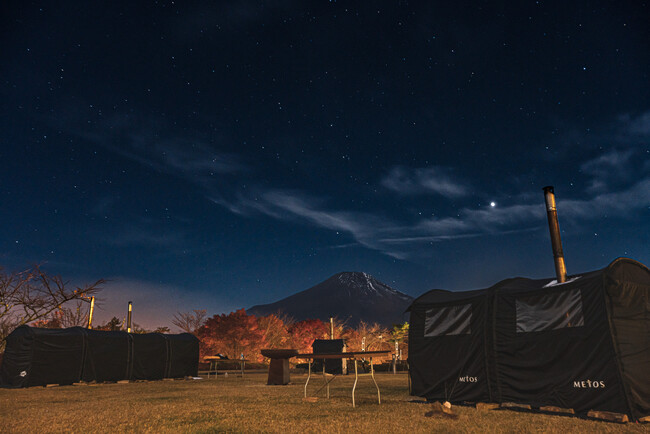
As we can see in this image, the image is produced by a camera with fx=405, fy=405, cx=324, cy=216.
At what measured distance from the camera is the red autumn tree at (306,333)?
4594 cm

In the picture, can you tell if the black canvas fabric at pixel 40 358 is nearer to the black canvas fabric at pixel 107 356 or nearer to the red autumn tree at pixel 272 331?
the black canvas fabric at pixel 107 356

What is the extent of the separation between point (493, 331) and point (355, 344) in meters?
38.7

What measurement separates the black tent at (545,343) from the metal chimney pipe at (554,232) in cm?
53

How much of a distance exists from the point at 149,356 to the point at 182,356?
177 cm

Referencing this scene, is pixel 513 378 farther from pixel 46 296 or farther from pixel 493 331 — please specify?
pixel 46 296

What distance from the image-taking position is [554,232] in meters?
9.57

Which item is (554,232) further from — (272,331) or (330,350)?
(272,331)

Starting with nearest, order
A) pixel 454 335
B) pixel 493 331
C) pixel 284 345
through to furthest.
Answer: pixel 493 331, pixel 454 335, pixel 284 345

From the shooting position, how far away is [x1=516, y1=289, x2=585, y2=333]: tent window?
703cm

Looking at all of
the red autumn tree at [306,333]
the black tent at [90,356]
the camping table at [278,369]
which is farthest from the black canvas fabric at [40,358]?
the red autumn tree at [306,333]

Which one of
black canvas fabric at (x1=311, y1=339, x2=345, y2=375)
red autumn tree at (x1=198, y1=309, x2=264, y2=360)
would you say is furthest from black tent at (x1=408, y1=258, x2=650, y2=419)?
red autumn tree at (x1=198, y1=309, x2=264, y2=360)

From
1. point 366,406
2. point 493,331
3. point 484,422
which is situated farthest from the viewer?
point 493,331

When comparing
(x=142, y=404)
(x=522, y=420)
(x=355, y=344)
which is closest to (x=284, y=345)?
(x=355, y=344)

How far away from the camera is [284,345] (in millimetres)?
43906
